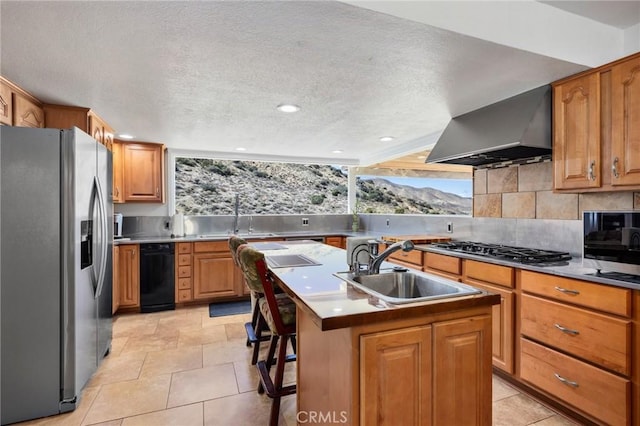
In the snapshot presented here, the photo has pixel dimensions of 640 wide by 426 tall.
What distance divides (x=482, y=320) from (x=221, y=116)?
8.84ft

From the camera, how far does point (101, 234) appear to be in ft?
7.68

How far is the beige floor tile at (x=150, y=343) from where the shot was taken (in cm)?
282

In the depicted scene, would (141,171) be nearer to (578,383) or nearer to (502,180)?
(502,180)

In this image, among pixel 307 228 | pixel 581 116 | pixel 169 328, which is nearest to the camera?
pixel 581 116

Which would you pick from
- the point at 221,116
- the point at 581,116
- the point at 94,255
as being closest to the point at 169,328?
the point at 94,255

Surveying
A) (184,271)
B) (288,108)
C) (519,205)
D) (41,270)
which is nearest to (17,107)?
(41,270)

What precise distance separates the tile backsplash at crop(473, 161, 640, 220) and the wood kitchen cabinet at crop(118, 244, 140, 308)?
A: 12.9ft

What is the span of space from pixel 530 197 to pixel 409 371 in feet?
7.24

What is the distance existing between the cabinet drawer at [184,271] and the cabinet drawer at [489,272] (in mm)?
3274

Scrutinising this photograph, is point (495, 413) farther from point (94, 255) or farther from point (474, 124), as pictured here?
point (94, 255)

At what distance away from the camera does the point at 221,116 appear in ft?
9.71

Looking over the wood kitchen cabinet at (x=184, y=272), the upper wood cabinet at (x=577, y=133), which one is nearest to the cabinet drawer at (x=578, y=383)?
the upper wood cabinet at (x=577, y=133)

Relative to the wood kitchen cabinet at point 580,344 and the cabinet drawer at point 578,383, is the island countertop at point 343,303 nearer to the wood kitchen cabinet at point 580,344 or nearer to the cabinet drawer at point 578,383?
the wood kitchen cabinet at point 580,344

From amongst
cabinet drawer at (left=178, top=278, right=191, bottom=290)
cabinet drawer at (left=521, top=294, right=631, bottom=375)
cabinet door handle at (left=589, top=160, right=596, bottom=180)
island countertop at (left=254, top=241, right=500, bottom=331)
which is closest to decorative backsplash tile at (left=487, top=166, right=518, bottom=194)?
cabinet door handle at (left=589, top=160, right=596, bottom=180)
